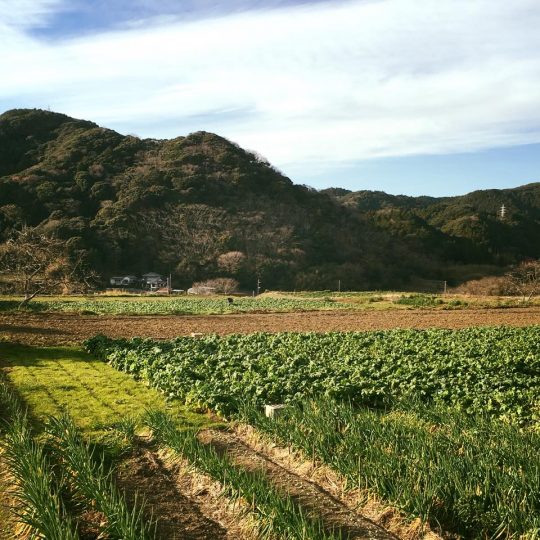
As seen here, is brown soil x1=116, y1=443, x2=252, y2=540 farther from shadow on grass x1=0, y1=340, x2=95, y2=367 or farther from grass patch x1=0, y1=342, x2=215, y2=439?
shadow on grass x1=0, y1=340, x2=95, y2=367

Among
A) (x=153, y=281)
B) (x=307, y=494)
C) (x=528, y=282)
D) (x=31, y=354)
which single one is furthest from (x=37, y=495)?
(x=153, y=281)

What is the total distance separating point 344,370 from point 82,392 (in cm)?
476

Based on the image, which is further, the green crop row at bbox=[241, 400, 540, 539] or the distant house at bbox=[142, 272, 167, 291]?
the distant house at bbox=[142, 272, 167, 291]

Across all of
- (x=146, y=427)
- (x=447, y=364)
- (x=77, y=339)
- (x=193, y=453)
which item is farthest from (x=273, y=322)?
(x=193, y=453)

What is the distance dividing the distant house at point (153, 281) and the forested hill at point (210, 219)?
81.9 inches

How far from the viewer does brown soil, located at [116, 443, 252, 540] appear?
15.3 ft

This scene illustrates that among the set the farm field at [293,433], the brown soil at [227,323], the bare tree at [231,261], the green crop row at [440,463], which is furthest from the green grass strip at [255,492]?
the bare tree at [231,261]

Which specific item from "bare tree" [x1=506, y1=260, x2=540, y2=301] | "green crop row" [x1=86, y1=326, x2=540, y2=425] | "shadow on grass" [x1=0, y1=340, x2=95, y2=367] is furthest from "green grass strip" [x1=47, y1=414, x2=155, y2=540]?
"bare tree" [x1=506, y1=260, x2=540, y2=301]

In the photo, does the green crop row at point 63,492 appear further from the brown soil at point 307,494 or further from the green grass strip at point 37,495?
the brown soil at point 307,494

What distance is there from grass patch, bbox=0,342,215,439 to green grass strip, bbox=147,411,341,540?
1.42m

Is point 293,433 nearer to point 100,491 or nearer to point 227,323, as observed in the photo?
point 100,491

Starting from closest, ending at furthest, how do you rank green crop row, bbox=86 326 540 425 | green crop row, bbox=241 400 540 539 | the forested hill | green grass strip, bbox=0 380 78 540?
1. green grass strip, bbox=0 380 78 540
2. green crop row, bbox=241 400 540 539
3. green crop row, bbox=86 326 540 425
4. the forested hill

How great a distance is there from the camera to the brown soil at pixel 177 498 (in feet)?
15.3

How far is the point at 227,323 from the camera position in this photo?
22.7 meters
